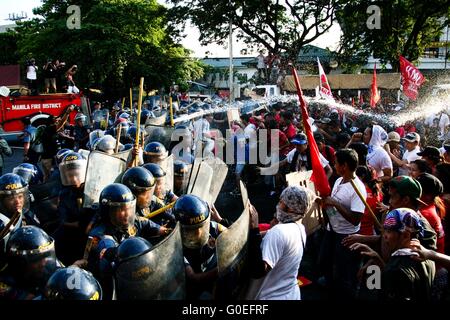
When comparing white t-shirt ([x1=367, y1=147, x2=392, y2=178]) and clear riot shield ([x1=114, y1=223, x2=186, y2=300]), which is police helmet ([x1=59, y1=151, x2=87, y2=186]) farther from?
white t-shirt ([x1=367, y1=147, x2=392, y2=178])

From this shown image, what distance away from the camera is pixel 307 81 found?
21125 mm

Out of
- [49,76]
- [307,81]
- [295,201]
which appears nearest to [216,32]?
[307,81]

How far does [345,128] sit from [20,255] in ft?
35.7

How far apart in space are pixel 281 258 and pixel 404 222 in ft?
2.76

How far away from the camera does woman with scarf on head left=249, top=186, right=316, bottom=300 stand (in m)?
3.10

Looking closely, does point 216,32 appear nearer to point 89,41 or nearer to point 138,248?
point 89,41

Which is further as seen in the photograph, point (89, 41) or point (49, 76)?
point (89, 41)

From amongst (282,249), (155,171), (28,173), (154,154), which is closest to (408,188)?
(282,249)

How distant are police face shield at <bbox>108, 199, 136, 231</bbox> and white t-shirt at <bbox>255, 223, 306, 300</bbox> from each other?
126 centimetres

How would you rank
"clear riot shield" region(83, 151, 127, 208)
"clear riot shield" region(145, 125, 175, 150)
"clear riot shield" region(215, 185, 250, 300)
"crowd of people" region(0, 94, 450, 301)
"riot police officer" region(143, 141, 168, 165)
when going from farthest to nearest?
"clear riot shield" region(145, 125, 175, 150) → "riot police officer" region(143, 141, 168, 165) → "clear riot shield" region(83, 151, 127, 208) → "crowd of people" region(0, 94, 450, 301) → "clear riot shield" region(215, 185, 250, 300)

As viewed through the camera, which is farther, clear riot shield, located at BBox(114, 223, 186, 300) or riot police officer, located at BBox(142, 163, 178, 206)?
riot police officer, located at BBox(142, 163, 178, 206)

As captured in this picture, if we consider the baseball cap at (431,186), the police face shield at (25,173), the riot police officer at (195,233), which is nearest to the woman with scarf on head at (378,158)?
the baseball cap at (431,186)

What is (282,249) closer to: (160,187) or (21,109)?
(160,187)

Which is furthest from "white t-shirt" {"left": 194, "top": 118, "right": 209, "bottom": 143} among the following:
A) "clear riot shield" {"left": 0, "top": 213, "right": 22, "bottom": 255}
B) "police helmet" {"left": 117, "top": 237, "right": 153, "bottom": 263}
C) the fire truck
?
"police helmet" {"left": 117, "top": 237, "right": 153, "bottom": 263}
